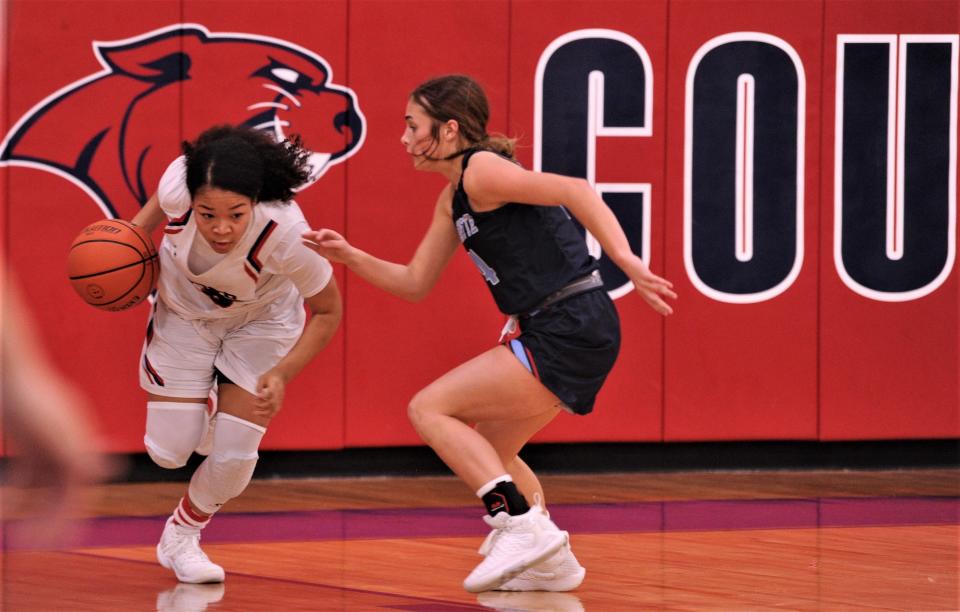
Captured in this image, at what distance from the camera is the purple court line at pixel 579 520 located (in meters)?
5.63

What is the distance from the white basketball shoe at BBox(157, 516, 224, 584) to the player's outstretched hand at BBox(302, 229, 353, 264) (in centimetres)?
100

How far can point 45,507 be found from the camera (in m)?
1.61


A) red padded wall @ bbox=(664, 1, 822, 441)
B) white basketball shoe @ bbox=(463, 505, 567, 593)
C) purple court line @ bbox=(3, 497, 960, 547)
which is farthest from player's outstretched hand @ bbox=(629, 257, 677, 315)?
red padded wall @ bbox=(664, 1, 822, 441)

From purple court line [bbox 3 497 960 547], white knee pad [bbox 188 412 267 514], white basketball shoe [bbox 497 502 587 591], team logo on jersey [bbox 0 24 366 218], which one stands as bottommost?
purple court line [bbox 3 497 960 547]

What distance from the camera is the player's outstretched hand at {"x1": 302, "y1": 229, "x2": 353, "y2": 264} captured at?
4336 millimetres

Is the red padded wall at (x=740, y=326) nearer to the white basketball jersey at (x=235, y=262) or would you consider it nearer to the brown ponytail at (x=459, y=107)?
the brown ponytail at (x=459, y=107)

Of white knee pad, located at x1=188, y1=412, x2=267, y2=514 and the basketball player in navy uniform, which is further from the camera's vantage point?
white knee pad, located at x1=188, y1=412, x2=267, y2=514

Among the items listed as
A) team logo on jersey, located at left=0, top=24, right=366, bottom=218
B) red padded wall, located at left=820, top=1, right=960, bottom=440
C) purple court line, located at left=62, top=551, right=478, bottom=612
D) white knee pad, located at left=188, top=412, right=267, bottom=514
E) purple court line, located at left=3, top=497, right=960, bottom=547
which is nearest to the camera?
purple court line, located at left=62, top=551, right=478, bottom=612

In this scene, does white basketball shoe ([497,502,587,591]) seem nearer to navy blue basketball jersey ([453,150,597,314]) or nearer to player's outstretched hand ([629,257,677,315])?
navy blue basketball jersey ([453,150,597,314])

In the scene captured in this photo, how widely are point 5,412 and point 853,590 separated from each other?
11.6ft

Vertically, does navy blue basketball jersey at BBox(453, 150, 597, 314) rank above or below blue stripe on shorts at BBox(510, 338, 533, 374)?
above

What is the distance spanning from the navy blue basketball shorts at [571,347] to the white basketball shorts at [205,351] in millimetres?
795

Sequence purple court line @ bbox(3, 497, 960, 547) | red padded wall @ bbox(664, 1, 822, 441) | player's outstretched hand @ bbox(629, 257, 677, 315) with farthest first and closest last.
Result: red padded wall @ bbox(664, 1, 822, 441)
purple court line @ bbox(3, 497, 960, 547)
player's outstretched hand @ bbox(629, 257, 677, 315)

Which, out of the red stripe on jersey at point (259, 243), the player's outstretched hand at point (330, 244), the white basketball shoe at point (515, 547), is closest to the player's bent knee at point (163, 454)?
the red stripe on jersey at point (259, 243)
